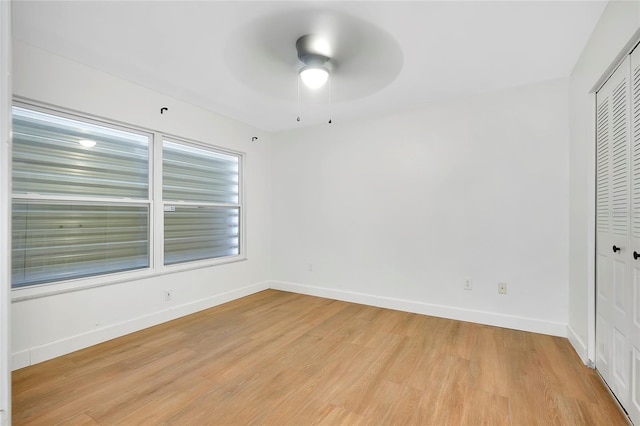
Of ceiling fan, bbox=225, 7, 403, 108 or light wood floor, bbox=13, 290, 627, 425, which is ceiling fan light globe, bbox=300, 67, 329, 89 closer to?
ceiling fan, bbox=225, 7, 403, 108

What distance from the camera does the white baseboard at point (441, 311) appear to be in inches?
110

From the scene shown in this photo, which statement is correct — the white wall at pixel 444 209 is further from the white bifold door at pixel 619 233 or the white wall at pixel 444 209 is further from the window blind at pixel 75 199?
the window blind at pixel 75 199

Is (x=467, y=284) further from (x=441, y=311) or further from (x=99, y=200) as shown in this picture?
(x=99, y=200)

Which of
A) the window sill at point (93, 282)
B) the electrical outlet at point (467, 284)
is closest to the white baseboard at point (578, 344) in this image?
the electrical outlet at point (467, 284)

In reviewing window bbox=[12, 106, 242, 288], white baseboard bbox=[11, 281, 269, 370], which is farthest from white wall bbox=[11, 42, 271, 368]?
window bbox=[12, 106, 242, 288]

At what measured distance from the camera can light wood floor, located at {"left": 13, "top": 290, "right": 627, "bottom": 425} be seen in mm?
1701

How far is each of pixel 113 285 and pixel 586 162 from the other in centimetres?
420

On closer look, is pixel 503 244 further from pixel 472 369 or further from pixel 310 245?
pixel 310 245

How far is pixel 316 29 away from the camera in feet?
6.63

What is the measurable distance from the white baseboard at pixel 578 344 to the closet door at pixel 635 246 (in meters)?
0.64

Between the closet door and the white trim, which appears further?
the white trim

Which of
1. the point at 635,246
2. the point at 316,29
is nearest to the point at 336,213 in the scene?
the point at 316,29

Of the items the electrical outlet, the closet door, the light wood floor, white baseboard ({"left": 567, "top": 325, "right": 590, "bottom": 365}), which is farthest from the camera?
the electrical outlet

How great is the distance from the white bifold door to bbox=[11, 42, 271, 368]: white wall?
3.71m
